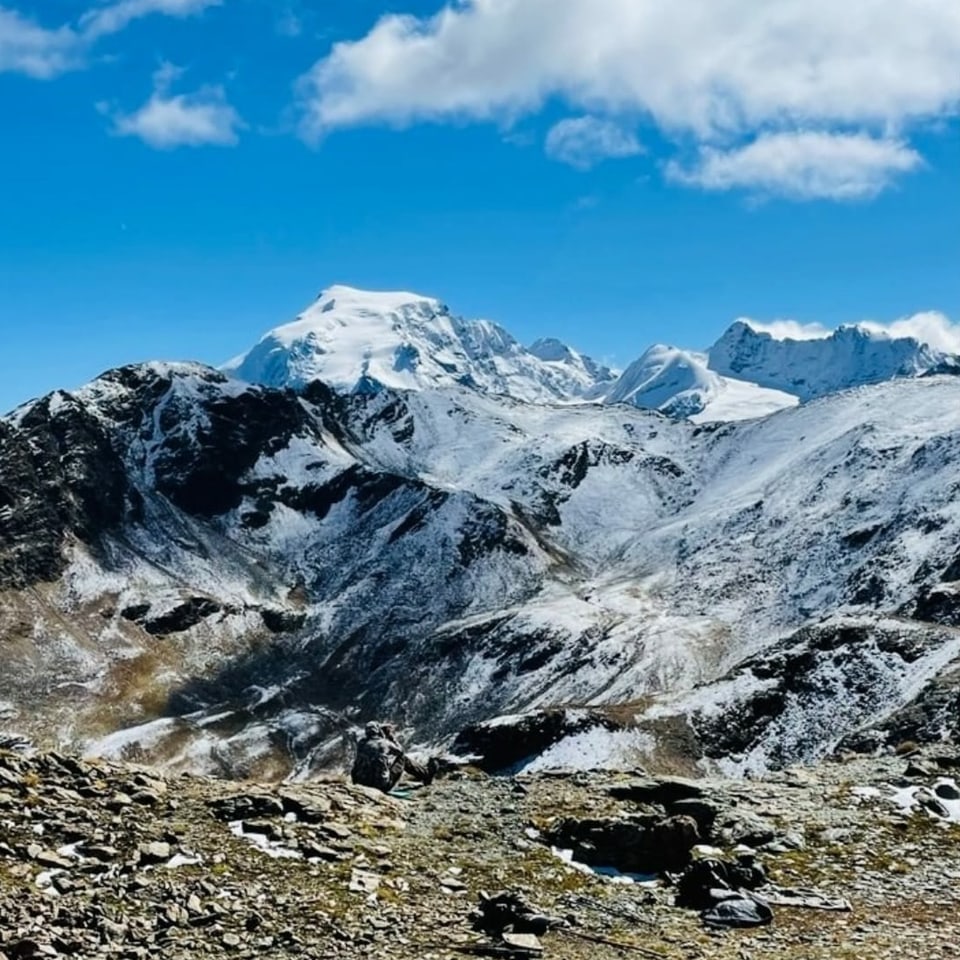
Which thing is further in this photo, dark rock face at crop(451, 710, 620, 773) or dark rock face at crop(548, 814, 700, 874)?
dark rock face at crop(451, 710, 620, 773)

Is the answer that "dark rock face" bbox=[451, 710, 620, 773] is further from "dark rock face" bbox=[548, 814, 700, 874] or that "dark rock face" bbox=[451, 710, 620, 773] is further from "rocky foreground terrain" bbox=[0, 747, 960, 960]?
"dark rock face" bbox=[548, 814, 700, 874]

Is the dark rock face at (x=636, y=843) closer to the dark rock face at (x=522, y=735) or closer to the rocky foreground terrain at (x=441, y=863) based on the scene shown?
the rocky foreground terrain at (x=441, y=863)

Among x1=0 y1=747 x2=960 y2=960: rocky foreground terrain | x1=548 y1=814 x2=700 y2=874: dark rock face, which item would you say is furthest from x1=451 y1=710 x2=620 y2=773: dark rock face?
x1=548 y1=814 x2=700 y2=874: dark rock face

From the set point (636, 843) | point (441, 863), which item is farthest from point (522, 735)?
point (441, 863)

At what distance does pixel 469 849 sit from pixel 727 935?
8.44 meters

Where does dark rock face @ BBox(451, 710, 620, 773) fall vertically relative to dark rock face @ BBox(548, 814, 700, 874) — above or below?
below

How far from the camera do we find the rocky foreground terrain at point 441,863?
24.2m

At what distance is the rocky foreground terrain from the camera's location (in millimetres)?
24172

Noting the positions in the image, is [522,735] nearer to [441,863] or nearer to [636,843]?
[636,843]

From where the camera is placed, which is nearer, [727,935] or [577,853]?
[727,935]

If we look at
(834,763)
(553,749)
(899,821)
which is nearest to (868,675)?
(553,749)

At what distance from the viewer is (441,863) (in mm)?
29594

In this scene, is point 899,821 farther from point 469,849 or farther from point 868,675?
point 868,675

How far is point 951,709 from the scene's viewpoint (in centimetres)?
13900
